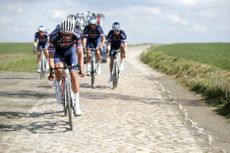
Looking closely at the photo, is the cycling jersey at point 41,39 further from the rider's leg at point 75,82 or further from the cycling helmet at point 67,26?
the cycling helmet at point 67,26

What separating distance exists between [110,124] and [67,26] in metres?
2.43

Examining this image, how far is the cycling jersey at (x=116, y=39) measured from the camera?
674 inches

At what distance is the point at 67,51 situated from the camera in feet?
36.0

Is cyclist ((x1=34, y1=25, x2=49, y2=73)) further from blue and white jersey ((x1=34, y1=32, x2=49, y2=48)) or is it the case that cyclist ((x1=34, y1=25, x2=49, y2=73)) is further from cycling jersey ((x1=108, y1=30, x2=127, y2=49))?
cycling jersey ((x1=108, y1=30, x2=127, y2=49))

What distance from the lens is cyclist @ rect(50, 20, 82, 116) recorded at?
10.5 meters

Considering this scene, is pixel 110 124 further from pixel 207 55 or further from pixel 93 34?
pixel 207 55

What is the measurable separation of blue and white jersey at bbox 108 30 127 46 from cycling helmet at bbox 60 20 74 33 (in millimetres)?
7041

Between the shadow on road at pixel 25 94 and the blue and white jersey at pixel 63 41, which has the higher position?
the blue and white jersey at pixel 63 41

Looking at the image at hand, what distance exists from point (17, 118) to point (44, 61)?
11.4 metres

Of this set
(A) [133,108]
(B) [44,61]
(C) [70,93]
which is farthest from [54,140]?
(B) [44,61]

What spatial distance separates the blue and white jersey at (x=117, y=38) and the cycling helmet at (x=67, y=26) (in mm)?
7041

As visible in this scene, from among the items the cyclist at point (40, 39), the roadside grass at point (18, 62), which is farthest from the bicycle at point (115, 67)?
the roadside grass at point (18, 62)

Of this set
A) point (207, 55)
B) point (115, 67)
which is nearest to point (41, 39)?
point (115, 67)

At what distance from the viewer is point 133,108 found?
1281 centimetres
